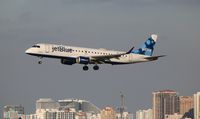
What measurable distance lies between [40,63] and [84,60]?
17729 millimetres

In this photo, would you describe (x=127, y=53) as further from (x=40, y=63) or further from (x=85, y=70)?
(x=40, y=63)

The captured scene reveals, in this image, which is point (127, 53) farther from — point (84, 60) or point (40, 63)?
point (40, 63)

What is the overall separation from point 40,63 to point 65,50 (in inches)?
662

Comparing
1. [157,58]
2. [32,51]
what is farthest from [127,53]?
[32,51]

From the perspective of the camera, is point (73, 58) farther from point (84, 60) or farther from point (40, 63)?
point (40, 63)

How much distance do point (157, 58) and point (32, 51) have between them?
25.1 metres

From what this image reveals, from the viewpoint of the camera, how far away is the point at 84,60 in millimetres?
199625

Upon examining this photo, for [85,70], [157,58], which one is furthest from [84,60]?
[157,58]

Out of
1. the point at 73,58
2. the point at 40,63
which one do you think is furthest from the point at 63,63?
the point at 40,63

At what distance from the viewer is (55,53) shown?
650ft

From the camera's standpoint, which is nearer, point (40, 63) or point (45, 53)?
point (40, 63)

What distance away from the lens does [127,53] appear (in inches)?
7825

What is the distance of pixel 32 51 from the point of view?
198375 mm

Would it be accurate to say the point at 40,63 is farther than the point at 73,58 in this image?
No
